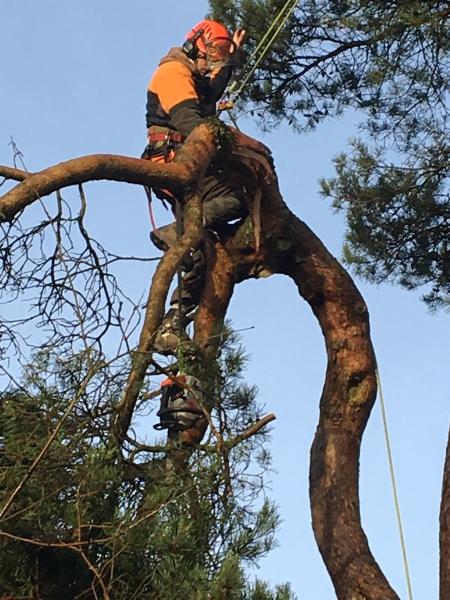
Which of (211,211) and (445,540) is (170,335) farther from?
(445,540)

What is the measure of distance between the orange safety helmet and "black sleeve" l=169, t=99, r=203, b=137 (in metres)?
0.25

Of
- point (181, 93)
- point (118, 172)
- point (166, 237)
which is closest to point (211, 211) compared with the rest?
point (166, 237)

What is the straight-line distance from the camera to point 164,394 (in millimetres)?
3984

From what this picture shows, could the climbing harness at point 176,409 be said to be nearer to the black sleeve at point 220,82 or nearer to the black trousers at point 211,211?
the black trousers at point 211,211

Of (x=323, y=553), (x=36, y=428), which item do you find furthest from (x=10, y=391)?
(x=323, y=553)

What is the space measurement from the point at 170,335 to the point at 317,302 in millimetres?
871

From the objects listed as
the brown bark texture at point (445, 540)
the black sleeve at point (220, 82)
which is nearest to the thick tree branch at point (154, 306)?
the black sleeve at point (220, 82)

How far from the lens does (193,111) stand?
465 cm

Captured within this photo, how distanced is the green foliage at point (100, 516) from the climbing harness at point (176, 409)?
538 mm

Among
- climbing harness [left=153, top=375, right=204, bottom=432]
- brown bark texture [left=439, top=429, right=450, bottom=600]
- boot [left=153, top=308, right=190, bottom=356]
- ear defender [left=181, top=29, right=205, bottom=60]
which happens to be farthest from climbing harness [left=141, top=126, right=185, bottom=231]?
brown bark texture [left=439, top=429, right=450, bottom=600]

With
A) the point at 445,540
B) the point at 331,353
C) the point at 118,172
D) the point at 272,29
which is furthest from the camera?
the point at 272,29

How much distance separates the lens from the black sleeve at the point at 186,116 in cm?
462

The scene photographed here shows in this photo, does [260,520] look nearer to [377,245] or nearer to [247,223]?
[247,223]

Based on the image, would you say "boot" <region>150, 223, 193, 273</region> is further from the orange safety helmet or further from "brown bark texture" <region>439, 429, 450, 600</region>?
"brown bark texture" <region>439, 429, 450, 600</region>
